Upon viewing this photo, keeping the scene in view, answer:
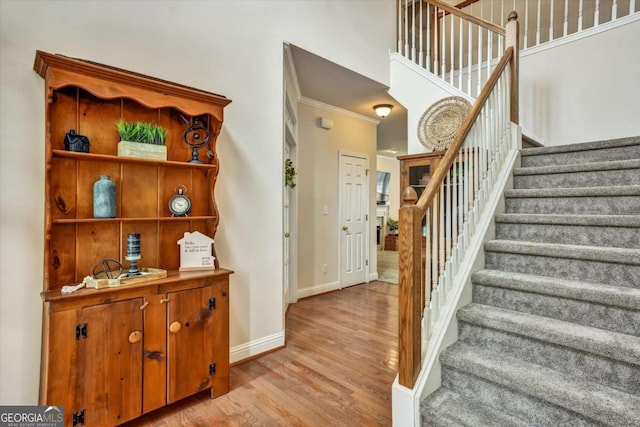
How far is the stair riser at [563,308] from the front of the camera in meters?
1.47

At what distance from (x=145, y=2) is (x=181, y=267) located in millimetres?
1775

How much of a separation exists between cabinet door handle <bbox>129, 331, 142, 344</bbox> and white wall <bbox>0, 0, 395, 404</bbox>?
1.69 ft

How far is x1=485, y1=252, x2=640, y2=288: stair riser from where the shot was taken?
1608 mm

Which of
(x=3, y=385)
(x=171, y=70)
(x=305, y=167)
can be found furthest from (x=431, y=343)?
(x=305, y=167)

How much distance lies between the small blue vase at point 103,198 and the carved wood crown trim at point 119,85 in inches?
18.7

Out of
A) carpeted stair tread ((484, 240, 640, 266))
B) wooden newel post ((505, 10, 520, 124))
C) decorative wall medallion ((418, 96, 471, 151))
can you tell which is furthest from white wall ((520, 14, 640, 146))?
carpeted stair tread ((484, 240, 640, 266))

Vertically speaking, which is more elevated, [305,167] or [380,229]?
[305,167]

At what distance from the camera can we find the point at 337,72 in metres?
3.44

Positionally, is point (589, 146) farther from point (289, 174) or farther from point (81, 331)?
point (81, 331)

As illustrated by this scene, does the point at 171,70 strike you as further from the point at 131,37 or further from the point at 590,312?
the point at 590,312

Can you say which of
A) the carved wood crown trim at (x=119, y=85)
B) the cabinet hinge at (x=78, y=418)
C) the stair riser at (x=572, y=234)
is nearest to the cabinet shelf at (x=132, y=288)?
the cabinet hinge at (x=78, y=418)

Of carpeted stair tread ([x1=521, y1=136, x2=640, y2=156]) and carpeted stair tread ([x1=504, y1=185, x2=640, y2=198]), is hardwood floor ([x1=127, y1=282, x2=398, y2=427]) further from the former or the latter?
carpeted stair tread ([x1=521, y1=136, x2=640, y2=156])

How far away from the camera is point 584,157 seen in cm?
245

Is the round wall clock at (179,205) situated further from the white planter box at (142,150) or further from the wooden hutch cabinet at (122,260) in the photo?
the white planter box at (142,150)
